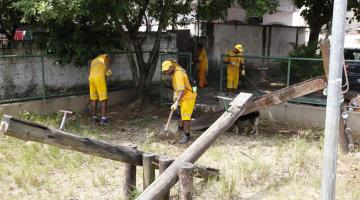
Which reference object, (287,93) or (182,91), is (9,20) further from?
(287,93)

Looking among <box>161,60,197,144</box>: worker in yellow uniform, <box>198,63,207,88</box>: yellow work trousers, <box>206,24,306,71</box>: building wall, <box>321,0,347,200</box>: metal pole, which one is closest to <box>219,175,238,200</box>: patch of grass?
<box>321,0,347,200</box>: metal pole

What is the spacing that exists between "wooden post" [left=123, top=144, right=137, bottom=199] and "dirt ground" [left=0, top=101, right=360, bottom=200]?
1.05 feet

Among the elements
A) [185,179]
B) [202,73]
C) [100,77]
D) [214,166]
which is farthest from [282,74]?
[185,179]

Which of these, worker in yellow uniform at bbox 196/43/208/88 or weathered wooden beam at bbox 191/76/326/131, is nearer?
weathered wooden beam at bbox 191/76/326/131

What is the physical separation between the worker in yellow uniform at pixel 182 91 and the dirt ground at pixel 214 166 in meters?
0.41

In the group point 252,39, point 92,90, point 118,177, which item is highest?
point 252,39

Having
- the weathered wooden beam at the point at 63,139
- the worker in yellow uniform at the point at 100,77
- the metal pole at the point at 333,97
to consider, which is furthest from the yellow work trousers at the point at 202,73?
the metal pole at the point at 333,97

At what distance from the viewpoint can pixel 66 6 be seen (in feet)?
24.9

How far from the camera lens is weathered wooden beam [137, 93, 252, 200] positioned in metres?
4.14

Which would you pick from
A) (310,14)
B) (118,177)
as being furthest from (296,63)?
(118,177)

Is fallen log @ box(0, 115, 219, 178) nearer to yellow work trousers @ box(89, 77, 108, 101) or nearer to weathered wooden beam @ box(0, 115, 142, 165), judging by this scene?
weathered wooden beam @ box(0, 115, 142, 165)

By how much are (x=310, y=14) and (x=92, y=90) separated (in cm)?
882

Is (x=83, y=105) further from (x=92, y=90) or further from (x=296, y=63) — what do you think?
(x=296, y=63)

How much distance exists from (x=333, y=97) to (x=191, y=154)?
1790 mm
